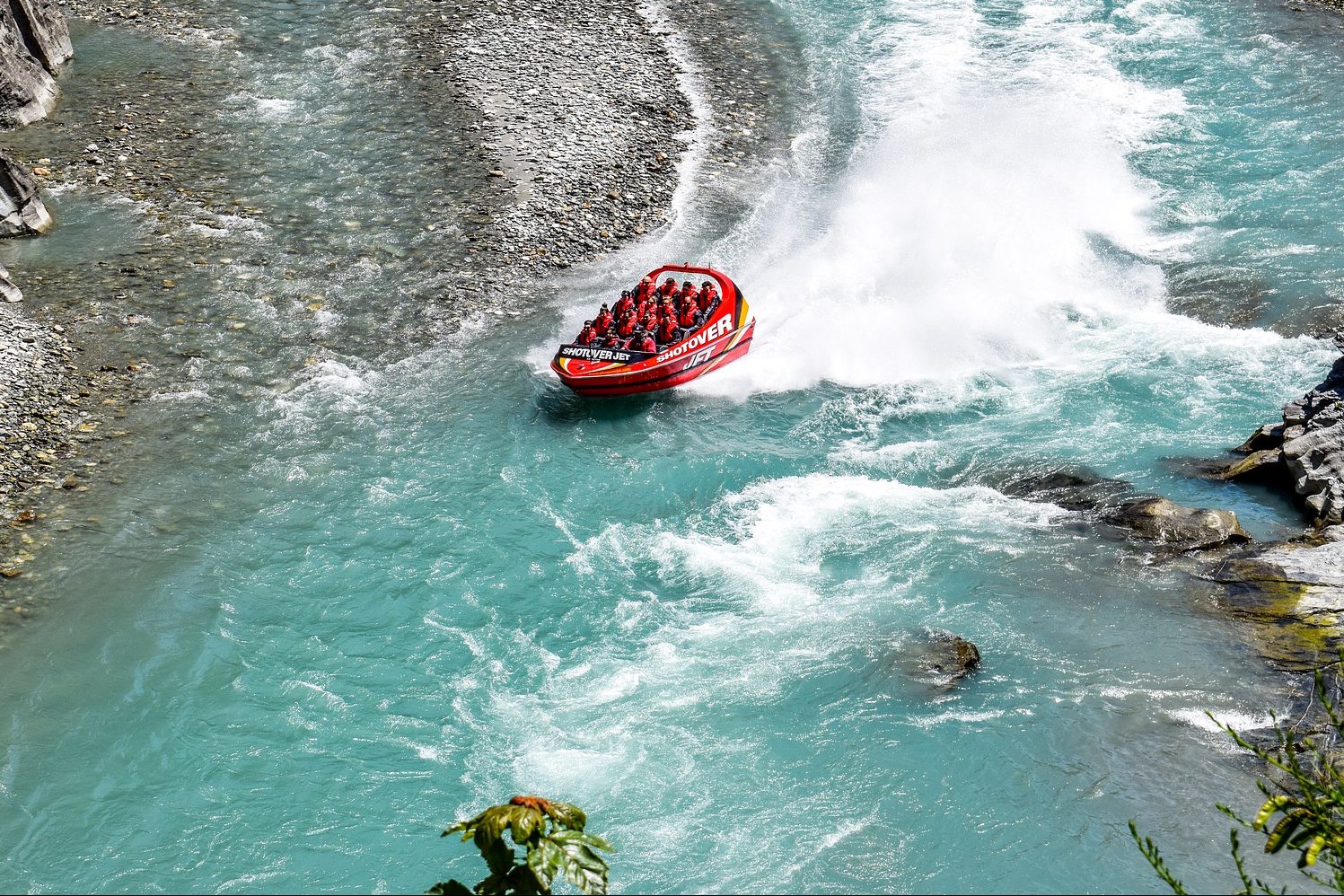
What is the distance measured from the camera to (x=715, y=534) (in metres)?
22.2

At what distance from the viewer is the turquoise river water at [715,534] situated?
16.8 m

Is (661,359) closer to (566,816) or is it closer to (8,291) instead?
(8,291)

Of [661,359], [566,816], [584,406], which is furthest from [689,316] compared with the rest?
[566,816]

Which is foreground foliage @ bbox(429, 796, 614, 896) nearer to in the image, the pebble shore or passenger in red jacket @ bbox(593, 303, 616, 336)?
the pebble shore

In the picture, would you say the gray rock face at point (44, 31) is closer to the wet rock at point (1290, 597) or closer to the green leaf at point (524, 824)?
the wet rock at point (1290, 597)

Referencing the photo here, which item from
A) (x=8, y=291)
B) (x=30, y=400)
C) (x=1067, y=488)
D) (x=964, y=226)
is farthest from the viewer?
(x=964, y=226)

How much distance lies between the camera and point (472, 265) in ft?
98.2

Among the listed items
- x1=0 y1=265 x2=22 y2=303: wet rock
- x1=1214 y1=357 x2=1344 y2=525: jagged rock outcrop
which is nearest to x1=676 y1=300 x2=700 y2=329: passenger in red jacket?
x1=1214 y1=357 x2=1344 y2=525: jagged rock outcrop

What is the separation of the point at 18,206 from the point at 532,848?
2908cm

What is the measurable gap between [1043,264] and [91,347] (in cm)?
2224

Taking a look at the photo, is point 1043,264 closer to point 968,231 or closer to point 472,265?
point 968,231

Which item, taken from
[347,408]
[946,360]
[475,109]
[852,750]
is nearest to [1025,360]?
[946,360]

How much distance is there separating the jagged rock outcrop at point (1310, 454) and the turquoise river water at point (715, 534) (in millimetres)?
739

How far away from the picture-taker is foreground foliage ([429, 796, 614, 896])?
253 inches
